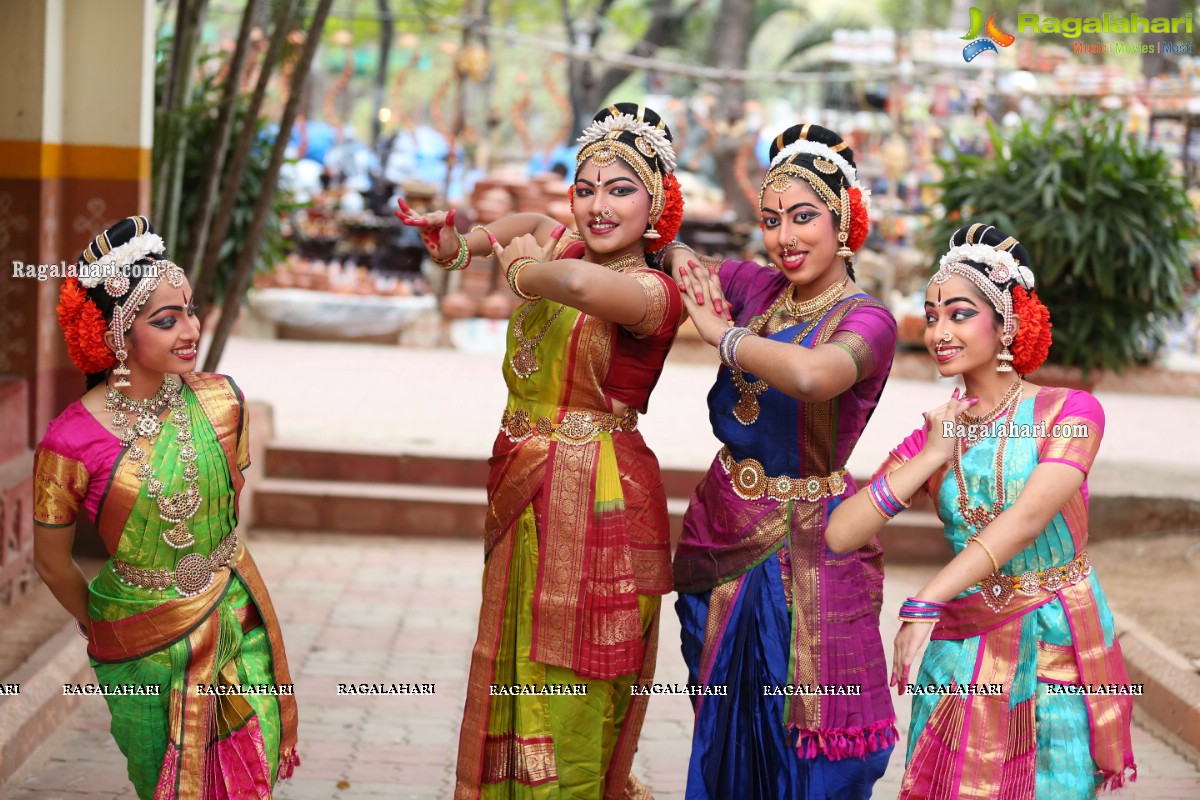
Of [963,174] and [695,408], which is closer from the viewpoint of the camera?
[963,174]

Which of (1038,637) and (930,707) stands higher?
(1038,637)

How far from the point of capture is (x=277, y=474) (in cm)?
781

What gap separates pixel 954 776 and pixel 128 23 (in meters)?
4.85

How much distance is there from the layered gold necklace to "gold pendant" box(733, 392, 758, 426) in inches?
16.3

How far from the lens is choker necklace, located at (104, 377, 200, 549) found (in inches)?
121

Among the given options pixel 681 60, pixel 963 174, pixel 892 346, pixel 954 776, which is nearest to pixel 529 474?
pixel 892 346

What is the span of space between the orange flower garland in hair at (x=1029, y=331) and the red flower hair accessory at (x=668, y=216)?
0.87 meters

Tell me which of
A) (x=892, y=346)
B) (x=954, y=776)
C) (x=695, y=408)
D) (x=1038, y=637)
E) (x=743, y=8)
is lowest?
(x=695, y=408)

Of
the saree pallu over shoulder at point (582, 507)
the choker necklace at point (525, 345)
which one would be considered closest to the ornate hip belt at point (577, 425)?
the saree pallu over shoulder at point (582, 507)

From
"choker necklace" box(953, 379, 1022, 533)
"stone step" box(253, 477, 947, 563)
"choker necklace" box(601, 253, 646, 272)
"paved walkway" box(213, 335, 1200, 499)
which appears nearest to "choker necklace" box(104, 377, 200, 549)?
"choker necklace" box(601, 253, 646, 272)

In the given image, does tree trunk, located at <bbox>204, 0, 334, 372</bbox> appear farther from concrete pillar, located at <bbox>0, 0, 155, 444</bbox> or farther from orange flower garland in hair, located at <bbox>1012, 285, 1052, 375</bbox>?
orange flower garland in hair, located at <bbox>1012, 285, 1052, 375</bbox>

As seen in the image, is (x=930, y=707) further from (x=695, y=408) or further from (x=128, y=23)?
(x=695, y=408)

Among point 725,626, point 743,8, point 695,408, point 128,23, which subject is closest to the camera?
point 725,626

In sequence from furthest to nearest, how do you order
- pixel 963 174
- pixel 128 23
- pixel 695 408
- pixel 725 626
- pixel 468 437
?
pixel 695 408 < pixel 468 437 < pixel 963 174 < pixel 128 23 < pixel 725 626
